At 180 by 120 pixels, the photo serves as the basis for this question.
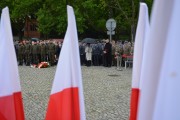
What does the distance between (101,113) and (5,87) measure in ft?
17.5

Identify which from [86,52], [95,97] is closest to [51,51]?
[86,52]

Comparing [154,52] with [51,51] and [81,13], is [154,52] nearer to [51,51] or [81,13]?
[51,51]

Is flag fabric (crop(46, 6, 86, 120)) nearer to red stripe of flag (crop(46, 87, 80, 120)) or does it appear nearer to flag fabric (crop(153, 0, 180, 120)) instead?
red stripe of flag (crop(46, 87, 80, 120))

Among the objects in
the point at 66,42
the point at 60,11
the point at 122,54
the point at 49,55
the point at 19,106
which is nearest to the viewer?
the point at 66,42

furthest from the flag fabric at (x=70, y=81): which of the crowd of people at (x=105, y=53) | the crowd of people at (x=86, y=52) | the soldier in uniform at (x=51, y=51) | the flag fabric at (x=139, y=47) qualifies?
the soldier in uniform at (x=51, y=51)

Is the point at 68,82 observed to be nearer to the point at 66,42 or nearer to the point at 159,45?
the point at 66,42

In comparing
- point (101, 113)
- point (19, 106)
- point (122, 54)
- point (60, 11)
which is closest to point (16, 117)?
point (19, 106)

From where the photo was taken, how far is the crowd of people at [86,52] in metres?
22.5

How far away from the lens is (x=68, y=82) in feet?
11.5

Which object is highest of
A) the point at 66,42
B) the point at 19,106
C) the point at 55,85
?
the point at 66,42

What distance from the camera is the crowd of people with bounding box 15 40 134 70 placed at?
73.7 feet

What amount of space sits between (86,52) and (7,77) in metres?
19.5

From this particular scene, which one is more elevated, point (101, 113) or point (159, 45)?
point (159, 45)

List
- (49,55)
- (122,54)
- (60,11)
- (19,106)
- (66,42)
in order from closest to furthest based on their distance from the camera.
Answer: (66,42)
(19,106)
(122,54)
(49,55)
(60,11)
